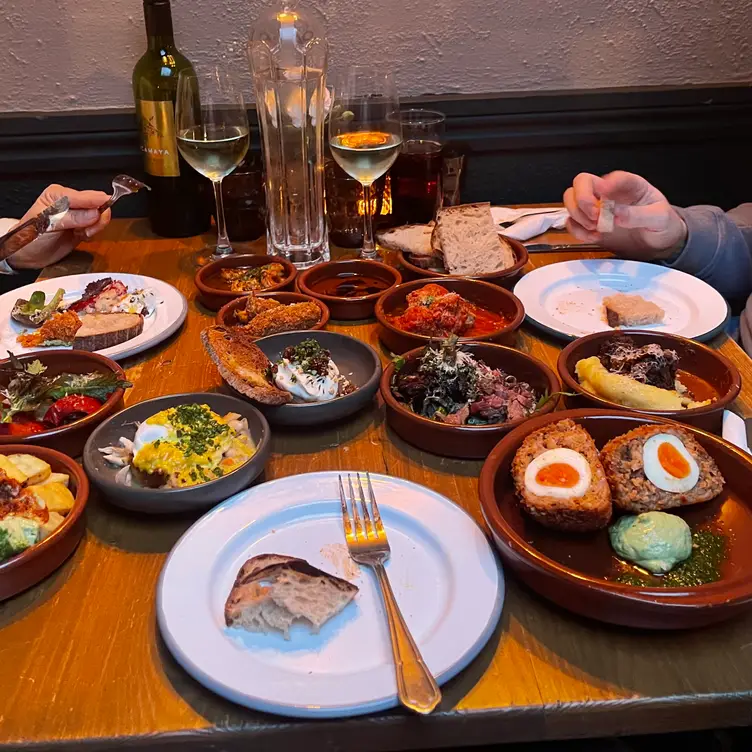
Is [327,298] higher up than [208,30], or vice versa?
[208,30]

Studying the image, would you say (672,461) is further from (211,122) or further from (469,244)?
(211,122)

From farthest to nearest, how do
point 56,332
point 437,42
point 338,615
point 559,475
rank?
1. point 437,42
2. point 56,332
3. point 559,475
4. point 338,615

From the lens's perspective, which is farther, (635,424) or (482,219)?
(482,219)

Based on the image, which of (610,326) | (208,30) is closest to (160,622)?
(610,326)

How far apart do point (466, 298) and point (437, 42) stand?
1.26m

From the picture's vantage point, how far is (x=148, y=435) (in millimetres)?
1169

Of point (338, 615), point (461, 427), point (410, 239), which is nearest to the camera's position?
point (338, 615)

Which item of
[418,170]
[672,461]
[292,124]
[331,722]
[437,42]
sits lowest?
[331,722]

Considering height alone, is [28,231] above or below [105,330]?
above

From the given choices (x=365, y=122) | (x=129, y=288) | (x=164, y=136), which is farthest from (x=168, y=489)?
(x=164, y=136)

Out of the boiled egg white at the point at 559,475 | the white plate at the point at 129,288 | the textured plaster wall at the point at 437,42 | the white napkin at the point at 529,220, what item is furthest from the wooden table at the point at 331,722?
the textured plaster wall at the point at 437,42

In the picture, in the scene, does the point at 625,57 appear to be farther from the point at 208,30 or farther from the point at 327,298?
the point at 327,298

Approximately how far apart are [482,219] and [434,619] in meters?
1.33

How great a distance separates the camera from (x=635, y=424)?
1202 millimetres
